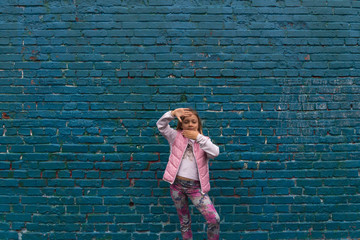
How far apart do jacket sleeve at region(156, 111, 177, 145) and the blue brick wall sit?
0.60 meters

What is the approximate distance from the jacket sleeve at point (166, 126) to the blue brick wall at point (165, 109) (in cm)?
60

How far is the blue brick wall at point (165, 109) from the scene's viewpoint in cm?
384

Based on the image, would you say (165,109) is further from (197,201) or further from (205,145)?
(197,201)

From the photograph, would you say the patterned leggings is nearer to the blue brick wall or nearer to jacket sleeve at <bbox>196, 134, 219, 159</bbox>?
jacket sleeve at <bbox>196, 134, 219, 159</bbox>

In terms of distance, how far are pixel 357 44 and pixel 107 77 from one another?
10.4ft

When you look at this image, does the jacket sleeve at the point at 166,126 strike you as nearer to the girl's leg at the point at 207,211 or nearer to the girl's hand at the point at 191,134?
Answer: the girl's hand at the point at 191,134

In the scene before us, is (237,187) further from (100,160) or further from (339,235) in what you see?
(100,160)

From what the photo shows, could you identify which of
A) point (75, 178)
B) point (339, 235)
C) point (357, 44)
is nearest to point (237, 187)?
point (339, 235)

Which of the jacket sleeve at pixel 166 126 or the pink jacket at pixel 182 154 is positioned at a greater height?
the jacket sleeve at pixel 166 126

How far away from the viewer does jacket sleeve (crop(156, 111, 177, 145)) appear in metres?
3.22

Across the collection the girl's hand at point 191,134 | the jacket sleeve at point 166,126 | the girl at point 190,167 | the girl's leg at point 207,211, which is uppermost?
the jacket sleeve at point 166,126

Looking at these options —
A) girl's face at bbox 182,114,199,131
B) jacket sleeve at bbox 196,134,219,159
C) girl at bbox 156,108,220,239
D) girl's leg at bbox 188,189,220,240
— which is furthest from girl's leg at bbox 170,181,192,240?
girl's face at bbox 182,114,199,131

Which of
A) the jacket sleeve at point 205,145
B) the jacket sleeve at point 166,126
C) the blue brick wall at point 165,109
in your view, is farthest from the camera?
the blue brick wall at point 165,109

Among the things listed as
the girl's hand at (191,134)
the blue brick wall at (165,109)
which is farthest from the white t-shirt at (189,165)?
the blue brick wall at (165,109)
